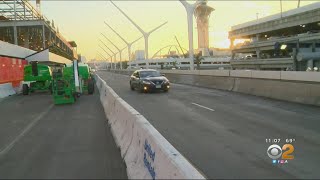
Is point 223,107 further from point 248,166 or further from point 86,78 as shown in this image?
point 86,78

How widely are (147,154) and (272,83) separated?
16.9 metres

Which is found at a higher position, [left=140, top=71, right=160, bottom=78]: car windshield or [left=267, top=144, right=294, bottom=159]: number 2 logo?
[left=140, top=71, right=160, bottom=78]: car windshield

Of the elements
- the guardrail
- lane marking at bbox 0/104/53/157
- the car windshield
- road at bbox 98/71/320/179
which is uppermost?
the car windshield

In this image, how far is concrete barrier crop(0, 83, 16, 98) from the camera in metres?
28.8

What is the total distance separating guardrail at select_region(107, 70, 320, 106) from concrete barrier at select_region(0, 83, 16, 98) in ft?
49.2

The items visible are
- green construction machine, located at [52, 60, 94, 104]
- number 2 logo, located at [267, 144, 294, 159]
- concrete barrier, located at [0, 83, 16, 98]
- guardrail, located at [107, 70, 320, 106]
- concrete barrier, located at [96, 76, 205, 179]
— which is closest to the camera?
concrete barrier, located at [96, 76, 205, 179]

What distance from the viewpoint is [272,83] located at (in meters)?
21.8

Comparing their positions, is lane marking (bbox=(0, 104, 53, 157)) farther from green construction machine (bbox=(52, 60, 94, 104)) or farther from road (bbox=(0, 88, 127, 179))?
green construction machine (bbox=(52, 60, 94, 104))

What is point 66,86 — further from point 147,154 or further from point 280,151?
point 147,154

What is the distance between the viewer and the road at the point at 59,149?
24.5 ft

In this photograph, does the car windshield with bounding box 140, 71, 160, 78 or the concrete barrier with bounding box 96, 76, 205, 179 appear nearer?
the concrete barrier with bounding box 96, 76, 205, 179

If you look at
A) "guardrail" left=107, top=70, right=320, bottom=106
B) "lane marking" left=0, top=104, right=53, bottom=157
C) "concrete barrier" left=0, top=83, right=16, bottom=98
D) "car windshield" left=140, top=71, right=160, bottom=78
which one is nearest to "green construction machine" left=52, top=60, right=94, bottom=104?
"lane marking" left=0, top=104, right=53, bottom=157

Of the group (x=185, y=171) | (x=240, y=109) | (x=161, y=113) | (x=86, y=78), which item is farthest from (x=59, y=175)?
(x=86, y=78)

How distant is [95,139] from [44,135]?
186 cm
